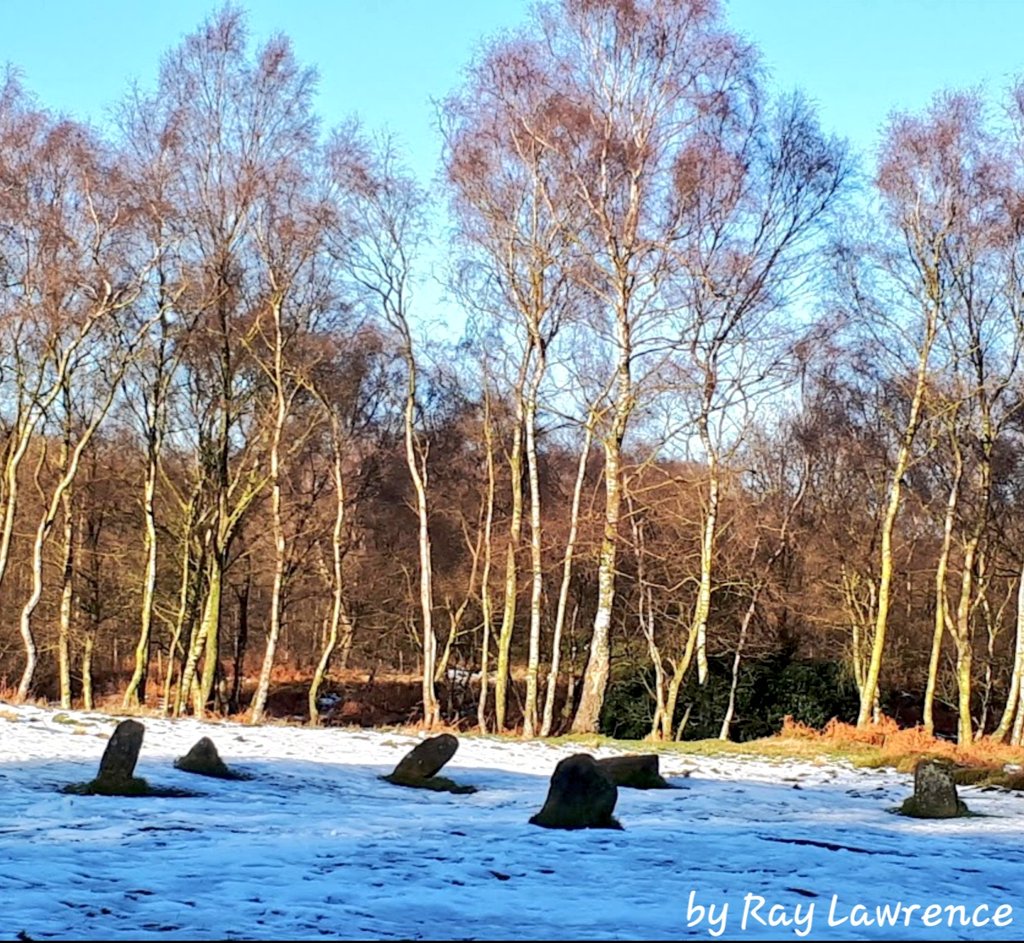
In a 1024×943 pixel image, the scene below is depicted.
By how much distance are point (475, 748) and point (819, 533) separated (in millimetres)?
19534

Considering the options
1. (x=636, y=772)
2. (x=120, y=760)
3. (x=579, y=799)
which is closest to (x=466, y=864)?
(x=579, y=799)

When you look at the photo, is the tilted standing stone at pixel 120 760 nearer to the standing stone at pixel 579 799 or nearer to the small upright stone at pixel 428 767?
the small upright stone at pixel 428 767

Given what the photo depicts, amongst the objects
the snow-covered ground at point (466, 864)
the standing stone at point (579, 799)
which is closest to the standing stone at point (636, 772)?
the snow-covered ground at point (466, 864)

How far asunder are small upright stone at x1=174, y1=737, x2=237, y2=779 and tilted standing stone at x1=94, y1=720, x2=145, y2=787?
3.94ft

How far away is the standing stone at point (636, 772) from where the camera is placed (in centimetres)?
1133

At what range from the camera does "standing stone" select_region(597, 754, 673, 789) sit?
37.2 ft

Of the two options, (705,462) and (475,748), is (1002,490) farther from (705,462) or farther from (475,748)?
(475,748)

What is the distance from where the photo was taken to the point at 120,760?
9398 mm

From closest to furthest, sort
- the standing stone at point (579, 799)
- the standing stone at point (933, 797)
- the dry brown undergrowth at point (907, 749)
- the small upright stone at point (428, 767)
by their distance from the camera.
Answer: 1. the standing stone at point (579, 799)
2. the standing stone at point (933, 797)
3. the small upright stone at point (428, 767)
4. the dry brown undergrowth at point (907, 749)

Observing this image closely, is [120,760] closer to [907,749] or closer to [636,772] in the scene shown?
[636,772]

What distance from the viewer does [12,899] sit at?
5051 mm

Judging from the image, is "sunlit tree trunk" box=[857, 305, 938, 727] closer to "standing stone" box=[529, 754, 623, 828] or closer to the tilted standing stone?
"standing stone" box=[529, 754, 623, 828]

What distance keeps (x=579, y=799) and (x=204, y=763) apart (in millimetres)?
4553

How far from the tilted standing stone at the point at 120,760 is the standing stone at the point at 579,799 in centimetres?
377
